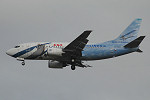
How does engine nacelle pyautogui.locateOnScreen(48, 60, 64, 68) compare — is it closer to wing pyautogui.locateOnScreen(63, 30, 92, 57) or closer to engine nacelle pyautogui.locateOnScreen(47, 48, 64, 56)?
wing pyautogui.locateOnScreen(63, 30, 92, 57)

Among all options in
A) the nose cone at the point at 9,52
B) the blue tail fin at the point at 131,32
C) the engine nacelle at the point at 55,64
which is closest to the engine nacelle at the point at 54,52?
the engine nacelle at the point at 55,64

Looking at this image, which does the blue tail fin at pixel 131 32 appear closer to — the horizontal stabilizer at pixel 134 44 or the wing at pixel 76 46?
the horizontal stabilizer at pixel 134 44

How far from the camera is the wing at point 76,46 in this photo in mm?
69287

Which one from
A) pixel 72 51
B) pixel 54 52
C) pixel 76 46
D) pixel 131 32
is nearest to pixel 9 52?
pixel 54 52

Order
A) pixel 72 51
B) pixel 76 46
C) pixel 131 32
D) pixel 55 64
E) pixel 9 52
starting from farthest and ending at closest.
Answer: pixel 55 64 < pixel 131 32 < pixel 9 52 < pixel 72 51 < pixel 76 46

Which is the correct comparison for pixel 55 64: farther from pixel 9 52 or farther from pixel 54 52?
pixel 9 52

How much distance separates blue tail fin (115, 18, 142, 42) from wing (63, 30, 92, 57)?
30.1 ft

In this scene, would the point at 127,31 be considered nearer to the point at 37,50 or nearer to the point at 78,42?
the point at 78,42

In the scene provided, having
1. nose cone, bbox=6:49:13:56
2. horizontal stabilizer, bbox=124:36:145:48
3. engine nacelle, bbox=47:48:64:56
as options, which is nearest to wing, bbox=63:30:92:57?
engine nacelle, bbox=47:48:64:56

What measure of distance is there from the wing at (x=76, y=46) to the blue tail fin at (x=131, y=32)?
9.17 metres

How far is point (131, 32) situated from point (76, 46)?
13630 mm

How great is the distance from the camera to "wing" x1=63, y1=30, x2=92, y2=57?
227 feet

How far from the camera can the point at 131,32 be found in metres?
78.3

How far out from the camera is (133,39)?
254 feet
